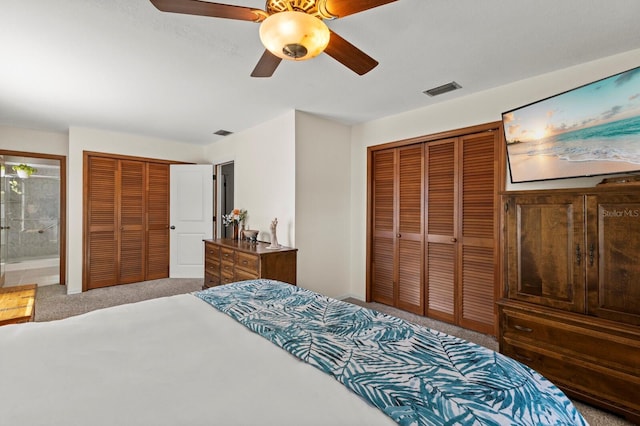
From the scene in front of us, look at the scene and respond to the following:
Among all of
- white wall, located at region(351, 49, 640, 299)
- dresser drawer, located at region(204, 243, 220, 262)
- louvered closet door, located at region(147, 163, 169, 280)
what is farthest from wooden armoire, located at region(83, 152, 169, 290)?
white wall, located at region(351, 49, 640, 299)

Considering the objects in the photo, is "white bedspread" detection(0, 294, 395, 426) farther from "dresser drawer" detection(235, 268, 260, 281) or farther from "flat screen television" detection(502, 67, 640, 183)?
"flat screen television" detection(502, 67, 640, 183)

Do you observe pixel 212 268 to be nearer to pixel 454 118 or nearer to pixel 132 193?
pixel 132 193

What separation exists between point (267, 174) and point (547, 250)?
126 inches

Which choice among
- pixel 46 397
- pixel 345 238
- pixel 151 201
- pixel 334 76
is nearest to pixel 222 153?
pixel 151 201

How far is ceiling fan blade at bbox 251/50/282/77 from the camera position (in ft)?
5.63

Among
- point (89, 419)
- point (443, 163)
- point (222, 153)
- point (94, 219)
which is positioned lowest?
point (89, 419)

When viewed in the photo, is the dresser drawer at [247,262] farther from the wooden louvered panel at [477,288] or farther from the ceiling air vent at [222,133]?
the wooden louvered panel at [477,288]

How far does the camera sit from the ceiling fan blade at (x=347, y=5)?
1332mm

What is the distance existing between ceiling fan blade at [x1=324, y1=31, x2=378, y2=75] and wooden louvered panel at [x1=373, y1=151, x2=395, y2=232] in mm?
2113

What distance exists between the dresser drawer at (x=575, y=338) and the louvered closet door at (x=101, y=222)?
17.5 ft

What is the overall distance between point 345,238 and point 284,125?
1743 millimetres

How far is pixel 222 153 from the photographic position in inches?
205

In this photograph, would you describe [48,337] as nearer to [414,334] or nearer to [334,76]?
[414,334]

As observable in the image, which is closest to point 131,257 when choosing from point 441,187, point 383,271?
point 383,271
